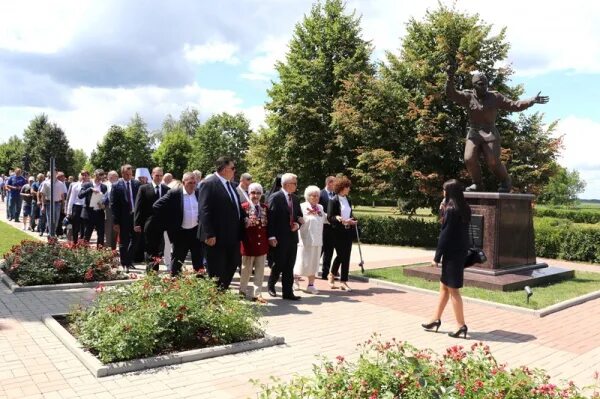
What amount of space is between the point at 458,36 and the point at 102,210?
50.2 feet

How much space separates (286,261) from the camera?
840 cm

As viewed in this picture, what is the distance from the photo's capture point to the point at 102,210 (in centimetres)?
1265

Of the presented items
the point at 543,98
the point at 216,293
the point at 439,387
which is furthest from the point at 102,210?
the point at 439,387

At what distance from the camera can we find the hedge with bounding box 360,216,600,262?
15.1 m

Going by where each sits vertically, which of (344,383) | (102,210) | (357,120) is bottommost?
(344,383)

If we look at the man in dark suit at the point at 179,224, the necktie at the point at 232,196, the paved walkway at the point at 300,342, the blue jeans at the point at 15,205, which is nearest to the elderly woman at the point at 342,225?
the paved walkway at the point at 300,342

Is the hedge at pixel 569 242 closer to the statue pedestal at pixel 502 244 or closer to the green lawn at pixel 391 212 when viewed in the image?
the statue pedestal at pixel 502 244

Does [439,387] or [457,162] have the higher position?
[457,162]

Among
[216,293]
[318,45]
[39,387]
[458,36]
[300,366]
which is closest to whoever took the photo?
[39,387]

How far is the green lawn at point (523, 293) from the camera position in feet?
28.1

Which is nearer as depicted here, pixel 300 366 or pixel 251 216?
pixel 300 366

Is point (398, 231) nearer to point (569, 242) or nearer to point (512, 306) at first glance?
point (569, 242)

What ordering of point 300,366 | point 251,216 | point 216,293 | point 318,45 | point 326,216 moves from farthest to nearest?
point 318,45 < point 326,216 < point 251,216 < point 216,293 < point 300,366

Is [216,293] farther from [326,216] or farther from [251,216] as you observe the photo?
[326,216]
